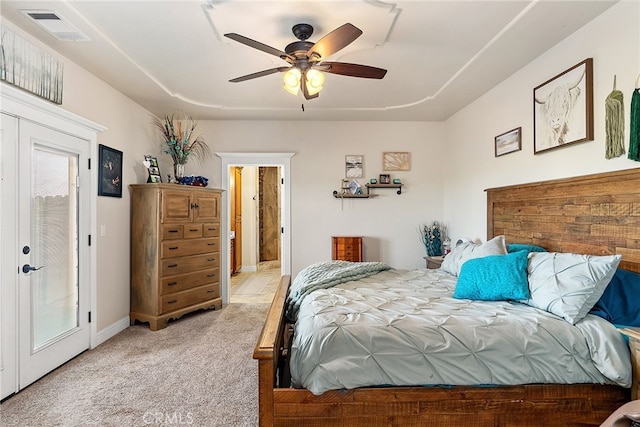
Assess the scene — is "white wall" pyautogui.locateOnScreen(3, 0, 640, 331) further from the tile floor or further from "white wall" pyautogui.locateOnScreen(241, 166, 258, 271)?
"white wall" pyautogui.locateOnScreen(241, 166, 258, 271)

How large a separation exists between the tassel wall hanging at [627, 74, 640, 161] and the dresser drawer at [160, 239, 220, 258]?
3.99 metres

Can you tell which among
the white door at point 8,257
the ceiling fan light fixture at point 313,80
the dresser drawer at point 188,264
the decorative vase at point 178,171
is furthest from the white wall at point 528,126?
the white door at point 8,257

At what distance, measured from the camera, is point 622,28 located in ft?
6.71

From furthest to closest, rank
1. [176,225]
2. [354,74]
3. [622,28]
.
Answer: [176,225]
[354,74]
[622,28]

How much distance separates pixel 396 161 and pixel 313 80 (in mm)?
2672

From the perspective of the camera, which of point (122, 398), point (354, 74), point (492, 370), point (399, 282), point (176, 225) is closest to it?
point (492, 370)

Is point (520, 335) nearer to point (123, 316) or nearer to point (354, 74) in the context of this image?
point (354, 74)

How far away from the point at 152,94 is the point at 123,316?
2.46m

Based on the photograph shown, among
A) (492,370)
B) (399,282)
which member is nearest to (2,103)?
(399,282)

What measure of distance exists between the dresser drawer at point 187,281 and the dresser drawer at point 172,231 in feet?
1.49

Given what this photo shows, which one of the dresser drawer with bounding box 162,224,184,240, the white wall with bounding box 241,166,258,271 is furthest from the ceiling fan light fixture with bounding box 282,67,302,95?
the white wall with bounding box 241,166,258,271

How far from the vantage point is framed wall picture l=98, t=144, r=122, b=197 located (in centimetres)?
318

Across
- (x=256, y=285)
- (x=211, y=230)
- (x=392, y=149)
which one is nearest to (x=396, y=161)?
(x=392, y=149)

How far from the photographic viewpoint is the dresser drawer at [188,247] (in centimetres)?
363
